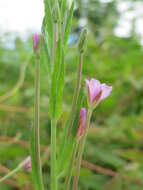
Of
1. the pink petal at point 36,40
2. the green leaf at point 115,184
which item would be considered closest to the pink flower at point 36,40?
the pink petal at point 36,40

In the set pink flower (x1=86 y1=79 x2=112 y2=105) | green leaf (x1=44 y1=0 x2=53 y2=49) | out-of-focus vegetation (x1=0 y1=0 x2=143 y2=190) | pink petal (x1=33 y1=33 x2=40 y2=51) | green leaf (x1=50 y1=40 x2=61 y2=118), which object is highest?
green leaf (x1=44 y1=0 x2=53 y2=49)

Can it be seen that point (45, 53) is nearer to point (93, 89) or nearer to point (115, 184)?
point (93, 89)

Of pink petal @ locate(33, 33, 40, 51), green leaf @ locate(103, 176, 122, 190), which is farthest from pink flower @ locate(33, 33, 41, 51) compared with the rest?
green leaf @ locate(103, 176, 122, 190)

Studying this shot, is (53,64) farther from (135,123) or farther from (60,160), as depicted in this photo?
(135,123)

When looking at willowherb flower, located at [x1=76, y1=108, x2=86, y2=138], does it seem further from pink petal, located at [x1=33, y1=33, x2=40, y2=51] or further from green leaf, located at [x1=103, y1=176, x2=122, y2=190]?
green leaf, located at [x1=103, y1=176, x2=122, y2=190]

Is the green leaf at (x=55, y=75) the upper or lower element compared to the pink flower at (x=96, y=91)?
upper

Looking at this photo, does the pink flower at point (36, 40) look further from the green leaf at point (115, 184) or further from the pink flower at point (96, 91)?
the green leaf at point (115, 184)

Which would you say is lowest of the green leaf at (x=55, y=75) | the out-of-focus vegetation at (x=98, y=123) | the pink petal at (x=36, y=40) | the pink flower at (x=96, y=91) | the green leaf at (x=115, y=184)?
the green leaf at (x=115, y=184)

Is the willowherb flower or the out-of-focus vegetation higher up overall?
the willowherb flower

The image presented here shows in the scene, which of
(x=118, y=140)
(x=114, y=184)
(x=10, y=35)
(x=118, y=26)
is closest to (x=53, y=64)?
(x=114, y=184)
